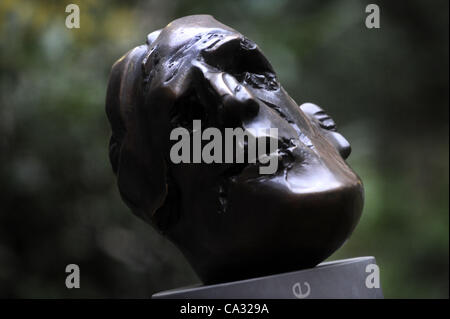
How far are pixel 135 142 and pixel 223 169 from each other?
43 cm

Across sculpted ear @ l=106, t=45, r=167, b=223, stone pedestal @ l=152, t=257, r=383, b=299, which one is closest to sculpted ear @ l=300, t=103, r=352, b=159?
stone pedestal @ l=152, t=257, r=383, b=299

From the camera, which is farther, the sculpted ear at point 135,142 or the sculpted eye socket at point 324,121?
the sculpted eye socket at point 324,121

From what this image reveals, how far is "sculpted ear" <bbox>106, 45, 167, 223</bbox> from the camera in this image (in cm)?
277

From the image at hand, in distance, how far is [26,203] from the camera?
5082 millimetres

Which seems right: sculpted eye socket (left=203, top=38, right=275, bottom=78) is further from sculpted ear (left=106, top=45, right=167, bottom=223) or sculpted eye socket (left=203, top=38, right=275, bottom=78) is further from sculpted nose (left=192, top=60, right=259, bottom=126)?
sculpted ear (left=106, top=45, right=167, bottom=223)

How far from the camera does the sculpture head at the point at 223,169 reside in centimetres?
250

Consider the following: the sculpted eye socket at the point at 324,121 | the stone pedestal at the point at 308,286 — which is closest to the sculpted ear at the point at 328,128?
the sculpted eye socket at the point at 324,121

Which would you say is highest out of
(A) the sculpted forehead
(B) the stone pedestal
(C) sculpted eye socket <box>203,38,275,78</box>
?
(A) the sculpted forehead

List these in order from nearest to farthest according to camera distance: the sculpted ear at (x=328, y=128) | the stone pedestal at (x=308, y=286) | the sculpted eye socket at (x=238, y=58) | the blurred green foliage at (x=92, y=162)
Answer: the stone pedestal at (x=308, y=286) < the sculpted eye socket at (x=238, y=58) < the sculpted ear at (x=328, y=128) < the blurred green foliage at (x=92, y=162)

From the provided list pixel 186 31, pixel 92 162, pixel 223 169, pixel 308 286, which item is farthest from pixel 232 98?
pixel 92 162

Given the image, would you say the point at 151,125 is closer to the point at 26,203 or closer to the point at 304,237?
the point at 304,237

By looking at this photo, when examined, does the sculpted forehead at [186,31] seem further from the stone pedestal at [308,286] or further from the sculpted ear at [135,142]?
the stone pedestal at [308,286]

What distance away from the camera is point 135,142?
283cm

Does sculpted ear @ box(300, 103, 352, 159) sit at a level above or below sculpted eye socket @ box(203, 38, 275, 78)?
below
